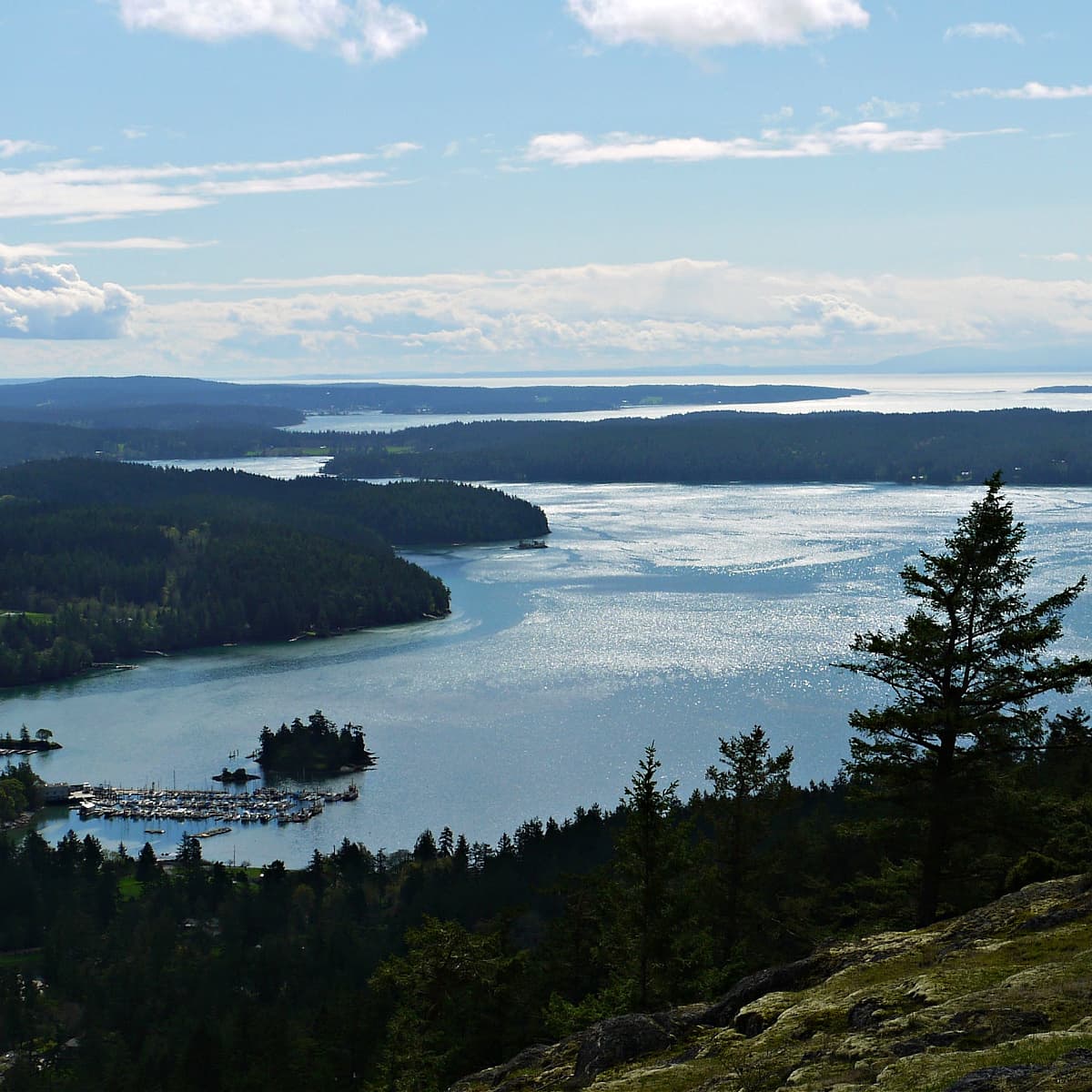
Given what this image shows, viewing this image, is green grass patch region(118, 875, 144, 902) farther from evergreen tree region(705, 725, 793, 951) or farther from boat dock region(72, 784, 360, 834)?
evergreen tree region(705, 725, 793, 951)

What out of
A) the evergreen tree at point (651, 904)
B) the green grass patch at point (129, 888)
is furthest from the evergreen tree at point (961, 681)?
the green grass patch at point (129, 888)

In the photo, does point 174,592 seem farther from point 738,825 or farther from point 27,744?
point 738,825

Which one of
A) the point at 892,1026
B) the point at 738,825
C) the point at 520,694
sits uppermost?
the point at 892,1026

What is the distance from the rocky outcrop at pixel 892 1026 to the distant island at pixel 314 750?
79.0 meters

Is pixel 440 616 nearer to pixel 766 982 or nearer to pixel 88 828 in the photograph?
pixel 88 828

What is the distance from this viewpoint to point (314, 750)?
102250 mm

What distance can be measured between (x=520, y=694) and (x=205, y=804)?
1294 inches

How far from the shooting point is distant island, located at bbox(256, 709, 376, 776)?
101188mm

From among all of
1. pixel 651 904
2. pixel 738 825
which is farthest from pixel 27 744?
pixel 651 904

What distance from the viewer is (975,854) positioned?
28516mm

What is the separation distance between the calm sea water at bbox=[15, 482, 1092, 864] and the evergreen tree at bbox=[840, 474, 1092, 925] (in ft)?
190

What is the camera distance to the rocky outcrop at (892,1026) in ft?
47.8

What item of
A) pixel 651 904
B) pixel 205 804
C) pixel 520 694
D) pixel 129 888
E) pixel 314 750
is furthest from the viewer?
pixel 520 694

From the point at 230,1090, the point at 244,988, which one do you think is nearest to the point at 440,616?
the point at 244,988
